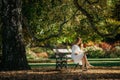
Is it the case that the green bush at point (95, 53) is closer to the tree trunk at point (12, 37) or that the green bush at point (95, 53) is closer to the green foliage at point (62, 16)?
the green foliage at point (62, 16)

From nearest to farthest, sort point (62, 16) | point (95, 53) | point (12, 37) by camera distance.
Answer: point (12, 37), point (62, 16), point (95, 53)

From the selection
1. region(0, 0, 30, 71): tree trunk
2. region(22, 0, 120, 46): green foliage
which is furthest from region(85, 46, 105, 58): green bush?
region(0, 0, 30, 71): tree trunk

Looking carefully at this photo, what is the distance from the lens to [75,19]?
99.2 feet

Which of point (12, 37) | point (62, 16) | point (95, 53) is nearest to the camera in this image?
point (12, 37)

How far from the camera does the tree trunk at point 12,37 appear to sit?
1861 cm

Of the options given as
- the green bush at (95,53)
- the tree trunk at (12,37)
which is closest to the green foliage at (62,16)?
the tree trunk at (12,37)

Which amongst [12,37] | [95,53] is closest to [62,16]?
[12,37]

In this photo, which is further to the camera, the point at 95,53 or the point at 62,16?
the point at 95,53

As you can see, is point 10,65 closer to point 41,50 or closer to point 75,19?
point 75,19

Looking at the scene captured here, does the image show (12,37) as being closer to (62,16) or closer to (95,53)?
(62,16)

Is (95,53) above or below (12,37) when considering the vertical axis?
below

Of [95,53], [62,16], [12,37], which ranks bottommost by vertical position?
[95,53]

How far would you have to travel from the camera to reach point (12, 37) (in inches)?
736

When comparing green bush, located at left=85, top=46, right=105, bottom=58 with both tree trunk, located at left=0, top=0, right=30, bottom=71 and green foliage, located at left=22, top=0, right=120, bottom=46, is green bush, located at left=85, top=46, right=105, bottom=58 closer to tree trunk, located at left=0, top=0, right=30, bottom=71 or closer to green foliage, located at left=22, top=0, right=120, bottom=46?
green foliage, located at left=22, top=0, right=120, bottom=46
